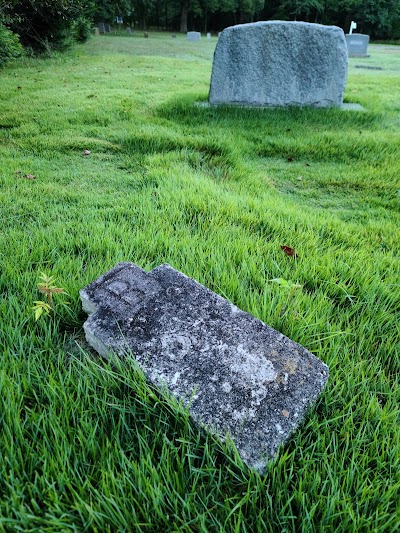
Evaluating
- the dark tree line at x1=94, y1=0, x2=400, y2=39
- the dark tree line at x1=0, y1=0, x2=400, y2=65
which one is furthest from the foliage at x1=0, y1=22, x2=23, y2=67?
the dark tree line at x1=94, y1=0, x2=400, y2=39

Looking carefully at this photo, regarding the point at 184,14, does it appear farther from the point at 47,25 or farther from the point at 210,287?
the point at 210,287

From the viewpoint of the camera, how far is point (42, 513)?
912 mm

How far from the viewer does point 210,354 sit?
1.22m

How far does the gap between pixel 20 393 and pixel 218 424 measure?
2.03 feet

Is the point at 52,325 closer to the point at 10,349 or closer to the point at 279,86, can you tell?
the point at 10,349

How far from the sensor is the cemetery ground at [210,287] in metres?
0.94

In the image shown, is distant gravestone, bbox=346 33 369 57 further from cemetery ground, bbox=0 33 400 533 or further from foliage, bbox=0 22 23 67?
cemetery ground, bbox=0 33 400 533

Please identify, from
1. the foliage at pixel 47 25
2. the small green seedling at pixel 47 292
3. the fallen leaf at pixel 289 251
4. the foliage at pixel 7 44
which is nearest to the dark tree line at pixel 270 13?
the foliage at pixel 47 25

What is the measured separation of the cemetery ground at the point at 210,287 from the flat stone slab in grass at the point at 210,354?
62 mm

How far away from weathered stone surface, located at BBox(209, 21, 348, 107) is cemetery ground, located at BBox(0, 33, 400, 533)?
57.4 inches

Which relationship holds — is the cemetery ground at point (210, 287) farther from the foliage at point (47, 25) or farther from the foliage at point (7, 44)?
the foliage at point (47, 25)

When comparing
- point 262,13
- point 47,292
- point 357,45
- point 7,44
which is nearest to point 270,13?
point 262,13

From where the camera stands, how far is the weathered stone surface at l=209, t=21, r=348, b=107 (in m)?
Result: 5.50

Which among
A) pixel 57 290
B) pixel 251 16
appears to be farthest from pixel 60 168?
pixel 251 16
